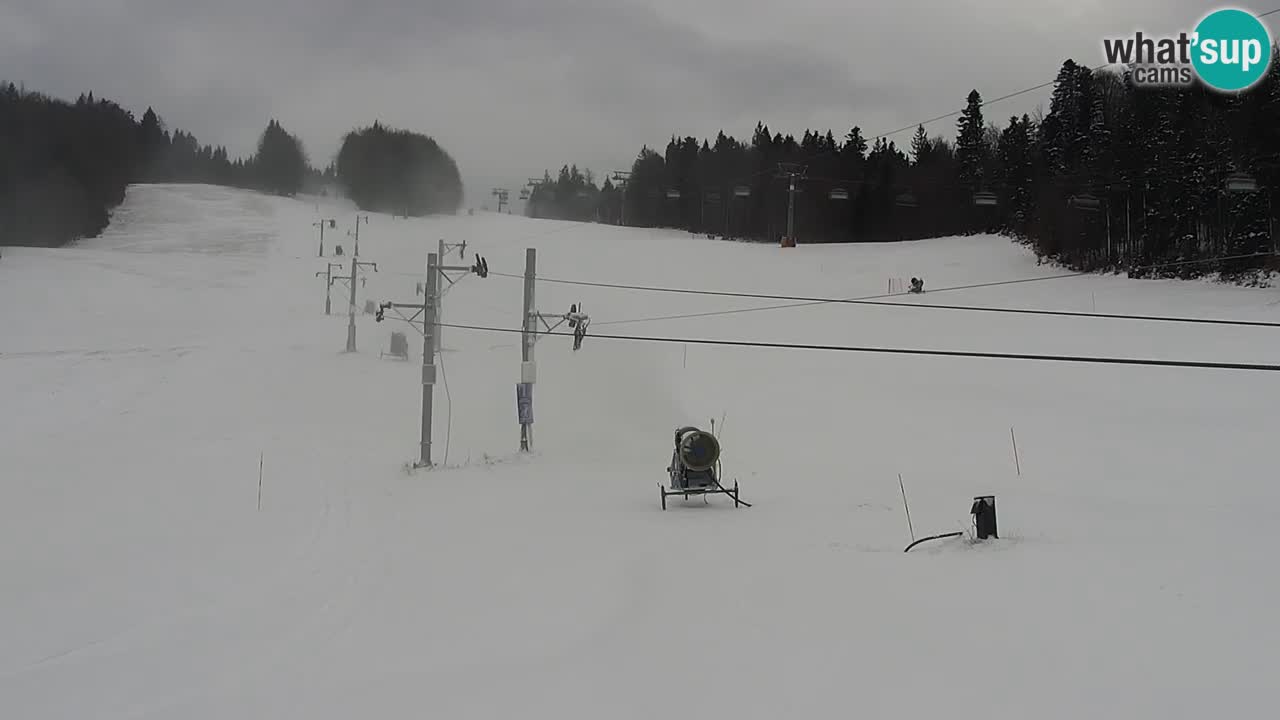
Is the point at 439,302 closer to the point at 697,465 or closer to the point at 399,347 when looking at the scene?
the point at 399,347

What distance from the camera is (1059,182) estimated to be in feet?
188

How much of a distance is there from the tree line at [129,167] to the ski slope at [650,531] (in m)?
38.6

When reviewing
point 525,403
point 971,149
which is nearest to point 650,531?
point 525,403

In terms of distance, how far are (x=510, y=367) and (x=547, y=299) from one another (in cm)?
2025

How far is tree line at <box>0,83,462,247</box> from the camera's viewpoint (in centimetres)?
7938

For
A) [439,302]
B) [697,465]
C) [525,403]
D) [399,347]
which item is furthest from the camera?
[399,347]

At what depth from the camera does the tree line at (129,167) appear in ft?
260

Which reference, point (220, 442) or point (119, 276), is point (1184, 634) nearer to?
point (220, 442)

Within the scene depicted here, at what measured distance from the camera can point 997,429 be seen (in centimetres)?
2712

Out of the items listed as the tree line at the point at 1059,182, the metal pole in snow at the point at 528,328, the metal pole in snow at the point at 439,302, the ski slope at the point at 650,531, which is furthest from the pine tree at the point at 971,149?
the metal pole in snow at the point at 528,328

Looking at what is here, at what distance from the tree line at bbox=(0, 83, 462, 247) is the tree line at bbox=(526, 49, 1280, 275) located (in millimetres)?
30104

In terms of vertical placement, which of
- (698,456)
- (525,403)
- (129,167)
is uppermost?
(129,167)

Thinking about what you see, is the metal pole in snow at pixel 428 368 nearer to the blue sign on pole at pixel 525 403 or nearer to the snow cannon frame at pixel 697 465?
the blue sign on pole at pixel 525 403

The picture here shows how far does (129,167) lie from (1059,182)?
4539 inches
